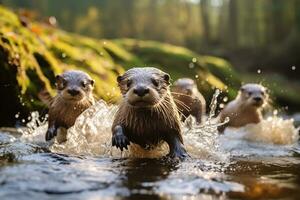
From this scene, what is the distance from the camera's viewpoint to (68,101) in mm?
6664

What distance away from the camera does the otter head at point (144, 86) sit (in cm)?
476

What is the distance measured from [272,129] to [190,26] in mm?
34050

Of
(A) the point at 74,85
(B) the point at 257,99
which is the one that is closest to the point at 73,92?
(A) the point at 74,85

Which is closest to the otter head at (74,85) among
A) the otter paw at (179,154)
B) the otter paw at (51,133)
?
the otter paw at (51,133)

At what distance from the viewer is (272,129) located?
8555mm

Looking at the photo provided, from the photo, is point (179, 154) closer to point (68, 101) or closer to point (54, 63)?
point (68, 101)

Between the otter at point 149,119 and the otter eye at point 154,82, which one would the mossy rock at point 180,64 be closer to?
the otter at point 149,119

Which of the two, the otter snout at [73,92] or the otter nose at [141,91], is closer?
the otter nose at [141,91]

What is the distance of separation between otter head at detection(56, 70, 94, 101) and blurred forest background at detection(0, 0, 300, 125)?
0.99 m

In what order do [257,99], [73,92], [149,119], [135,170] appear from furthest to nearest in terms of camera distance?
[257,99] → [73,92] → [149,119] → [135,170]

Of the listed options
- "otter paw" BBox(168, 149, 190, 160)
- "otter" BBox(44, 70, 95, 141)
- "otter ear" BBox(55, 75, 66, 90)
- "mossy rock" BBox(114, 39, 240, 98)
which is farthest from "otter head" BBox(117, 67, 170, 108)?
"mossy rock" BBox(114, 39, 240, 98)

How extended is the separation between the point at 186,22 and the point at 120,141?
123 ft

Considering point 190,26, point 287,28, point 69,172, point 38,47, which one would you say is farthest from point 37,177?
point 190,26

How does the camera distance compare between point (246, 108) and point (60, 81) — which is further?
point (246, 108)
